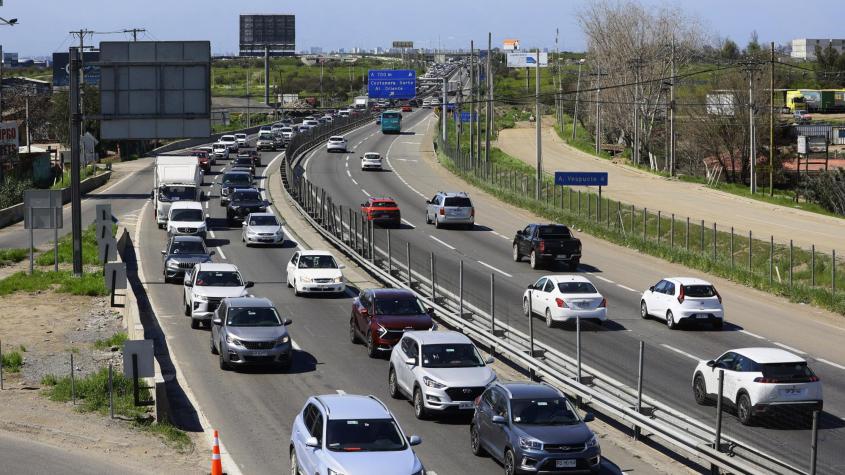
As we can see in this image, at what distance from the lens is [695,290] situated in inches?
1364

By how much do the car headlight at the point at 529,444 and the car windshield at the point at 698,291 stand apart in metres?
17.1

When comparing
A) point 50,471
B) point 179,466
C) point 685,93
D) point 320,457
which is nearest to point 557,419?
point 320,457

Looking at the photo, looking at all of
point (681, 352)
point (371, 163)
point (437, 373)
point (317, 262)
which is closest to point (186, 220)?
point (317, 262)

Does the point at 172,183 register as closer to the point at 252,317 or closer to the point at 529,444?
the point at 252,317

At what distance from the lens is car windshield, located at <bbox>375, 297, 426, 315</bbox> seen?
3025 cm

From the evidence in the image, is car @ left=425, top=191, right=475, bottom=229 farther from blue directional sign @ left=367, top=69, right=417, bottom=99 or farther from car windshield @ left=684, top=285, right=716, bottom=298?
blue directional sign @ left=367, top=69, right=417, bottom=99

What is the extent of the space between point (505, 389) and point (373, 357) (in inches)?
395

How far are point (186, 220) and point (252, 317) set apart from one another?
82.5ft

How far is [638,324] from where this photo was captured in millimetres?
35438

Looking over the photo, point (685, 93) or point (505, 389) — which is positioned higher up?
point (685, 93)

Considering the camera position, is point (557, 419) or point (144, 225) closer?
point (557, 419)

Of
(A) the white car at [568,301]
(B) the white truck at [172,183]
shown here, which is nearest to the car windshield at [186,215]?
(B) the white truck at [172,183]

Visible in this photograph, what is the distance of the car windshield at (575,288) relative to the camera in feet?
113

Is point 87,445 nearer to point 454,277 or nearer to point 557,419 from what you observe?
point 557,419
